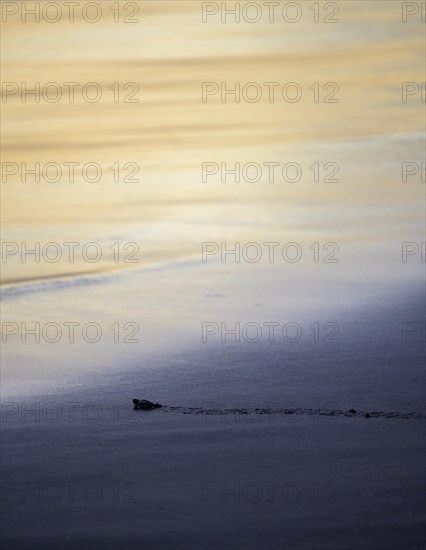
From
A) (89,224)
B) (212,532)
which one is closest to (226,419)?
(212,532)

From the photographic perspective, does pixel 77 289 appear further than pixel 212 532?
Yes

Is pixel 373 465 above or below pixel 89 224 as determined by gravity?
below

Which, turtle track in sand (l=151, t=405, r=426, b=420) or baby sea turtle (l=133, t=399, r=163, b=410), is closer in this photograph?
turtle track in sand (l=151, t=405, r=426, b=420)

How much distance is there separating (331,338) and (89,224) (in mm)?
6987

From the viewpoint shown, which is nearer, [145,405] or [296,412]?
[296,412]

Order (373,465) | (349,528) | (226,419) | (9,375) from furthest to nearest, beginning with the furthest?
(9,375) → (226,419) → (373,465) → (349,528)

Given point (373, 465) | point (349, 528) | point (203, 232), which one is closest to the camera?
point (349, 528)

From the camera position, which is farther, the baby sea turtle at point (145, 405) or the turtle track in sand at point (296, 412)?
the baby sea turtle at point (145, 405)

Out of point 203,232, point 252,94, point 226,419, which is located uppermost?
point 252,94

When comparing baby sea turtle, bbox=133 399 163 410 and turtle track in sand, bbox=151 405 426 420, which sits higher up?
baby sea turtle, bbox=133 399 163 410

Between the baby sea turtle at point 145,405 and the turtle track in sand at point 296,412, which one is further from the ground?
the baby sea turtle at point 145,405

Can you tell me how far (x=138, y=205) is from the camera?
15578 mm

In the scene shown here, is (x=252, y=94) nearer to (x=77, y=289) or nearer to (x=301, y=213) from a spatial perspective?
(x=301, y=213)

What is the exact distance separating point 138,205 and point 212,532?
11.3m
